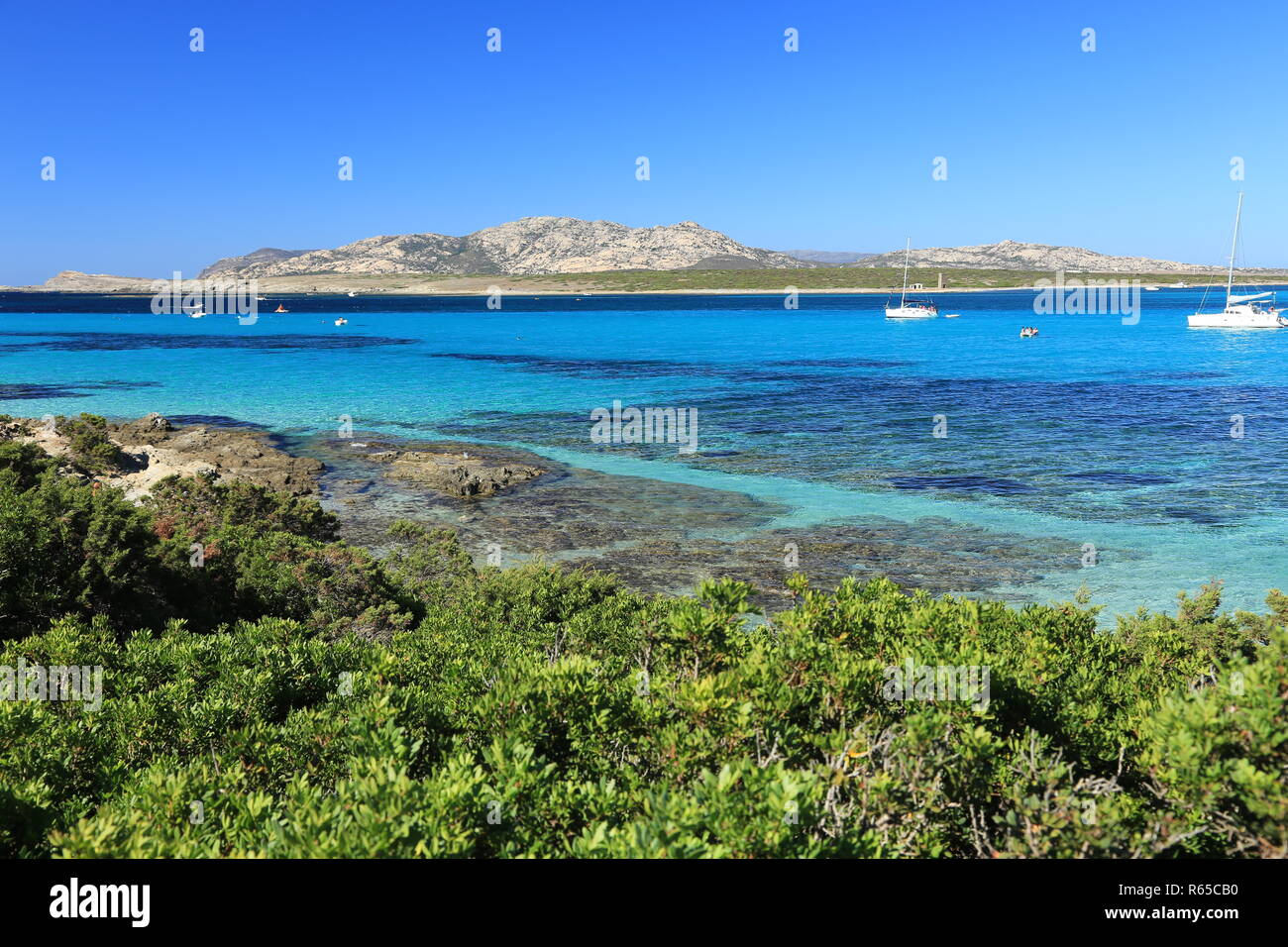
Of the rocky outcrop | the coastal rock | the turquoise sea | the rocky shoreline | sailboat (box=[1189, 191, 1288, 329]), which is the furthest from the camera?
sailboat (box=[1189, 191, 1288, 329])

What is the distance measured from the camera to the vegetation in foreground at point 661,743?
4246mm

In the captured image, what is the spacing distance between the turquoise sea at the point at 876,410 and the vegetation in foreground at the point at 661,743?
40.8ft

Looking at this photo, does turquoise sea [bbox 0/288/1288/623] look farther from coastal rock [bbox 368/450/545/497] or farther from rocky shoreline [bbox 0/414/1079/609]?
coastal rock [bbox 368/450/545/497]

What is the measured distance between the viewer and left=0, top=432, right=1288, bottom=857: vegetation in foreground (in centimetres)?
425

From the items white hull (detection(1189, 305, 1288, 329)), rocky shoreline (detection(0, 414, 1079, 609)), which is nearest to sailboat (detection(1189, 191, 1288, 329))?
white hull (detection(1189, 305, 1288, 329))

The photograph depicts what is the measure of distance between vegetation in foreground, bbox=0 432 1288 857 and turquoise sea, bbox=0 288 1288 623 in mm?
12425

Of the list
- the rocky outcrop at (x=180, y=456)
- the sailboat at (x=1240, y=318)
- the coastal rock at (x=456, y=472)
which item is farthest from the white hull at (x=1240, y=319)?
the rocky outcrop at (x=180, y=456)

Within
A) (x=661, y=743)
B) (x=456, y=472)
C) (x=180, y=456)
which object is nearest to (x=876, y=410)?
(x=456, y=472)

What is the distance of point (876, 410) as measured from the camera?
4559 cm

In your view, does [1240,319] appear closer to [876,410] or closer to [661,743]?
[876,410]

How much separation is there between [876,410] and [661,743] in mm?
42334
